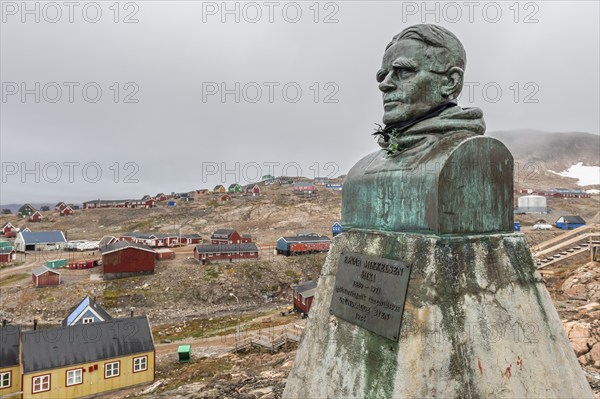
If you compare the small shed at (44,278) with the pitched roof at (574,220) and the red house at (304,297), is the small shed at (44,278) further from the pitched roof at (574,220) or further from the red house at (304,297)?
the pitched roof at (574,220)

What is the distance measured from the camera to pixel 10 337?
19312 millimetres

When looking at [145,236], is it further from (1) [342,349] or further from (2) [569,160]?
(2) [569,160]

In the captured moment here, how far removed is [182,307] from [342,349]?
Answer: 113 ft

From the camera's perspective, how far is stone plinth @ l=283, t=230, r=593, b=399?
142 inches

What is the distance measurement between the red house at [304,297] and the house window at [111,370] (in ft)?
47.4

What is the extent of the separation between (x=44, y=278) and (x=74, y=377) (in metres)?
22.8

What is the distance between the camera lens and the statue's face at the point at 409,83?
4.52m

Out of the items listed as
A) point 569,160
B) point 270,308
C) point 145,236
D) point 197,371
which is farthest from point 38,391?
point 569,160

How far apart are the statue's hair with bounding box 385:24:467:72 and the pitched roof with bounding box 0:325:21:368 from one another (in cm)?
2355

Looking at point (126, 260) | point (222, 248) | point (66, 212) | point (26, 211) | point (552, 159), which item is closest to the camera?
point (126, 260)

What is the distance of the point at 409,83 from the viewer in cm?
457

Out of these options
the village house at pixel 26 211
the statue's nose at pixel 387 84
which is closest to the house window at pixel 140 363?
the statue's nose at pixel 387 84

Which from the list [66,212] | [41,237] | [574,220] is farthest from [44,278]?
[574,220]

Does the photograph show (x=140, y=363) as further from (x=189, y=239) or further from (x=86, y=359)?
(x=189, y=239)
